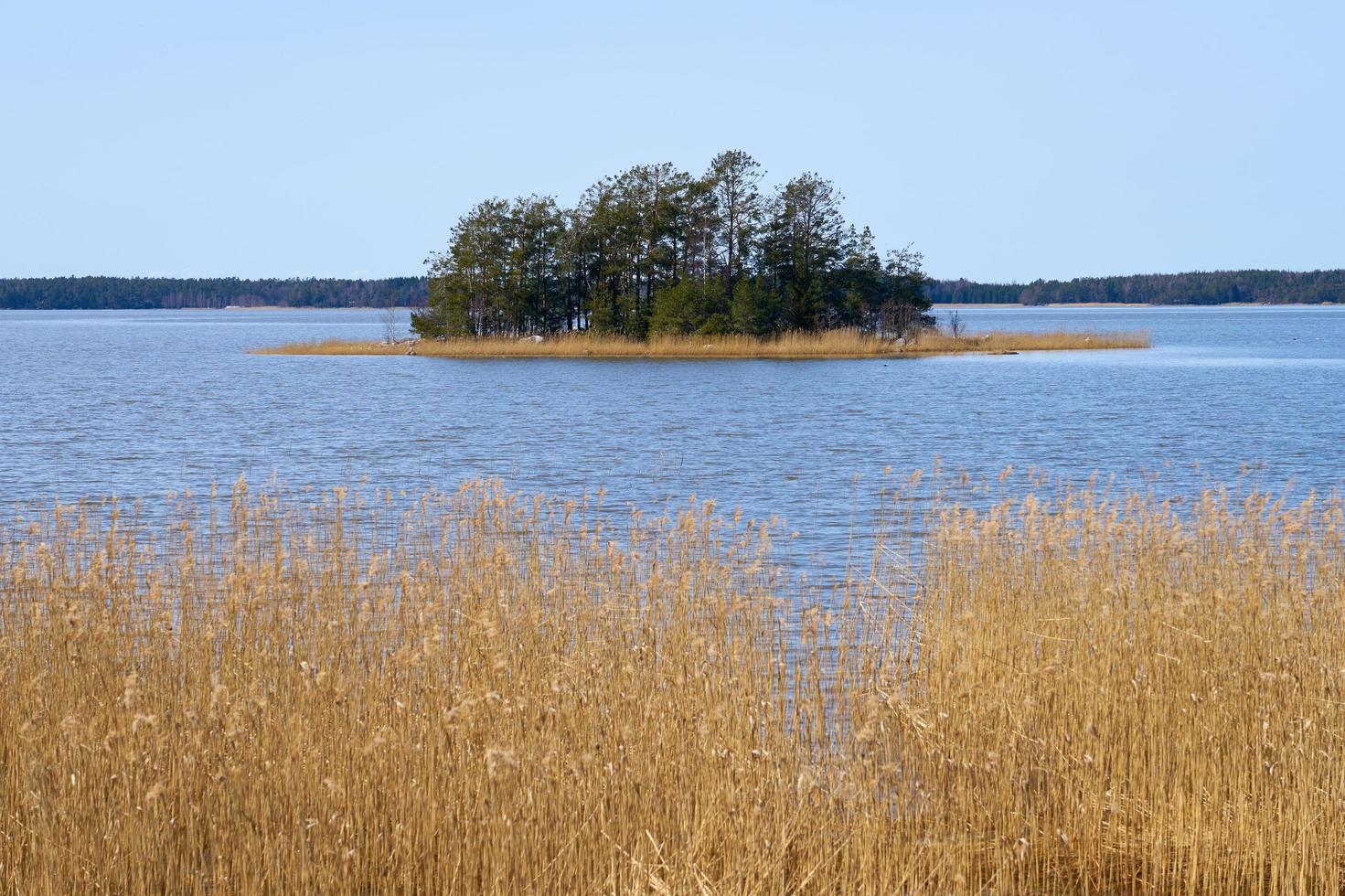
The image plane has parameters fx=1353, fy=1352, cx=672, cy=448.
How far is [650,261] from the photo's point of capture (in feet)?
213

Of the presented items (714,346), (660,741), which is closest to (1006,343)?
(714,346)

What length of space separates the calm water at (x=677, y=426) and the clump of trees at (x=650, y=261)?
5.98 metres

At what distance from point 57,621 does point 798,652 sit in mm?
4532

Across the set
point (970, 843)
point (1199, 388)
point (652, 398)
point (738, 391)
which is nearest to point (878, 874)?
point (970, 843)

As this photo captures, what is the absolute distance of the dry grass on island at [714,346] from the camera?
205ft

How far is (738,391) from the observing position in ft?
147

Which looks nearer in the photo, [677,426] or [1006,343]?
[677,426]

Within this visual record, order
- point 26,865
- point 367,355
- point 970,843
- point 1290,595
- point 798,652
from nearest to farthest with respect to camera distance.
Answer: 1. point 26,865
2. point 970,843
3. point 1290,595
4. point 798,652
5. point 367,355

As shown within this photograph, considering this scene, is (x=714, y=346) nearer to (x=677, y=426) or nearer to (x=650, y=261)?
(x=650, y=261)

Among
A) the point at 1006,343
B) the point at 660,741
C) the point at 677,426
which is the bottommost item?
the point at 677,426

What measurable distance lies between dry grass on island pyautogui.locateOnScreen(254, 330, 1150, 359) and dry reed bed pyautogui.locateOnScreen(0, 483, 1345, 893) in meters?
53.4

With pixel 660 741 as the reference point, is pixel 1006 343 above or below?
below

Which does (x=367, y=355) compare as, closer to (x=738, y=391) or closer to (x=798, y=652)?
(x=738, y=391)

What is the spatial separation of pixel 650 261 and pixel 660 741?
196 ft
